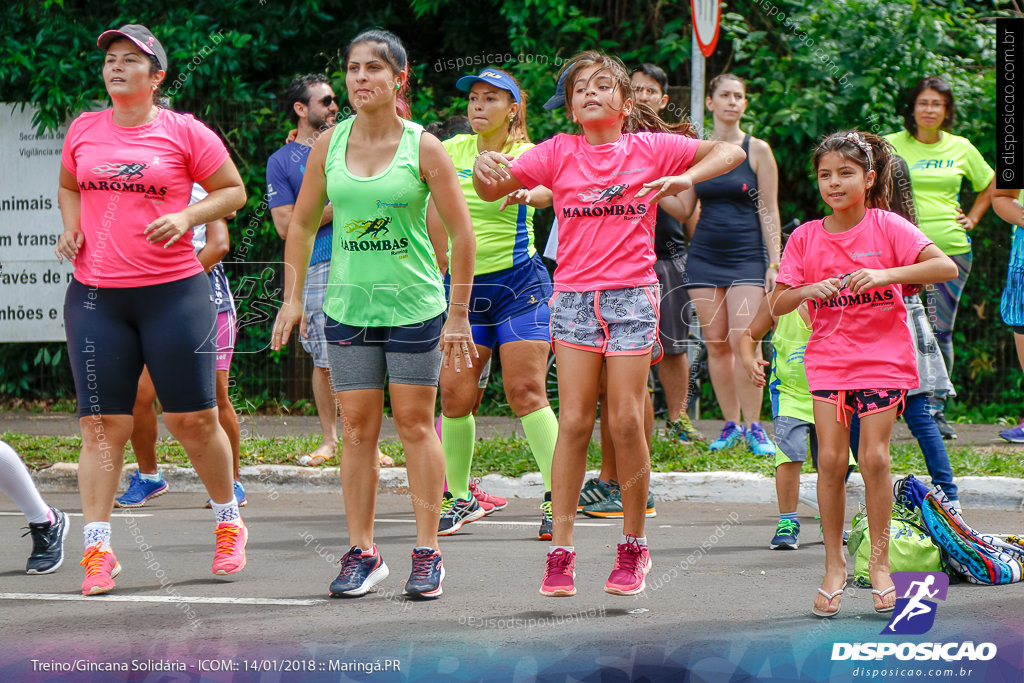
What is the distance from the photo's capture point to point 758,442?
798 centimetres

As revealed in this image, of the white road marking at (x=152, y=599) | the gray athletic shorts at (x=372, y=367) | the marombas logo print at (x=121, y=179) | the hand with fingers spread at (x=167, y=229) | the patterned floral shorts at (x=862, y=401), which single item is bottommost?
the white road marking at (x=152, y=599)

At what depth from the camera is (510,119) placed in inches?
244

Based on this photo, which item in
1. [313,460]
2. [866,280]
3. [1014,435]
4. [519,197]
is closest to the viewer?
[866,280]

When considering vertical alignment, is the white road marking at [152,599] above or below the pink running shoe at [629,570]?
below

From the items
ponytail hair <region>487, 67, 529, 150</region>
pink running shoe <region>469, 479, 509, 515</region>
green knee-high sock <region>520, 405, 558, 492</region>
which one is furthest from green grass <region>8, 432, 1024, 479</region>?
ponytail hair <region>487, 67, 529, 150</region>

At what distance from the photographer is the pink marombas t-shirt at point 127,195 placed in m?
5.04

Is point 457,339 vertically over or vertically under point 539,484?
over

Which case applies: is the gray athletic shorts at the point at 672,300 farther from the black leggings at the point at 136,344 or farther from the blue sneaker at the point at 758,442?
the black leggings at the point at 136,344

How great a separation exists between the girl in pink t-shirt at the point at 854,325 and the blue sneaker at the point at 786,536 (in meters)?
1.12

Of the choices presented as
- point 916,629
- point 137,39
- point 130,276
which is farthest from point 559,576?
point 137,39

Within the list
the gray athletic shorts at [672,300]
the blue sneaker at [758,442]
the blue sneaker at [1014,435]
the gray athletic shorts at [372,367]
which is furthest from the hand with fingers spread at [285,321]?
the blue sneaker at [1014,435]

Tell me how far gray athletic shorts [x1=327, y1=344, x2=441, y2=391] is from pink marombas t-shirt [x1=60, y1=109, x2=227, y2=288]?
2.74 feet

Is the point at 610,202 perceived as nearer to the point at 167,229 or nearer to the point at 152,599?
the point at 167,229

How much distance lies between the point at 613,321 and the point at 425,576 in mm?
1228
